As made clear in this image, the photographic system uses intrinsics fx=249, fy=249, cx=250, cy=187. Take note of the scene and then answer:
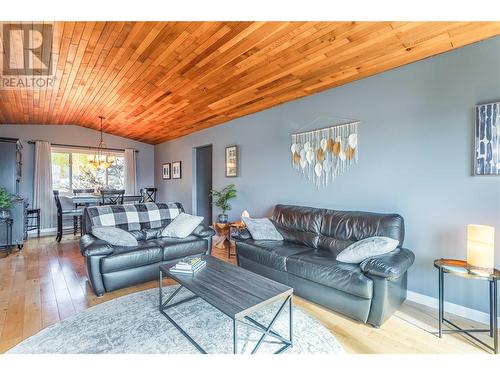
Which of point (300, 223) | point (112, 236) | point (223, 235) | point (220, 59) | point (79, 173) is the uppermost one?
point (220, 59)

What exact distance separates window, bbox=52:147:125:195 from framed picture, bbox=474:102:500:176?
7770mm

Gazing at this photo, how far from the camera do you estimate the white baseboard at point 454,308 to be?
87.2 inches

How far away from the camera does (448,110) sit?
7.86ft

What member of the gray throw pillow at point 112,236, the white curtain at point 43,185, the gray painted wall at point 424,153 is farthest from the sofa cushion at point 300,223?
the white curtain at point 43,185

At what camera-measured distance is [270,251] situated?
289 cm

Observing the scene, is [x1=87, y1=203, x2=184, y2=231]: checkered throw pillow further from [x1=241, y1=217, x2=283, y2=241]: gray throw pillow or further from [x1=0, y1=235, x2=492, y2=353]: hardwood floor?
[x1=241, y1=217, x2=283, y2=241]: gray throw pillow

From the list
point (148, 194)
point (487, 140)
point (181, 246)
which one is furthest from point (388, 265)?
point (148, 194)

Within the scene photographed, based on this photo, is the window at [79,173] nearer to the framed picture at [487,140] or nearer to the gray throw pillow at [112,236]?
the gray throw pillow at [112,236]

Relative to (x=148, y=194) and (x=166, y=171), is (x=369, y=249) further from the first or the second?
(x=148, y=194)

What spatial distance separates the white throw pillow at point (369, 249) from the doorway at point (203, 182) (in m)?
4.46

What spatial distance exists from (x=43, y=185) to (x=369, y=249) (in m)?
7.13

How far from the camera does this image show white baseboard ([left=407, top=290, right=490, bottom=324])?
87.2 inches
